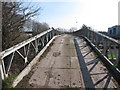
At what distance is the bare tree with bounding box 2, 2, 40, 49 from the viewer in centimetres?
780

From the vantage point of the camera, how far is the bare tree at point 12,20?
7.80 m

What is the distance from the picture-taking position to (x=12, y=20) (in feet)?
27.3

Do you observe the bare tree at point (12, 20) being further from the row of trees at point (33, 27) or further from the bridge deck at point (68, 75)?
the bridge deck at point (68, 75)

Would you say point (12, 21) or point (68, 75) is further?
point (12, 21)

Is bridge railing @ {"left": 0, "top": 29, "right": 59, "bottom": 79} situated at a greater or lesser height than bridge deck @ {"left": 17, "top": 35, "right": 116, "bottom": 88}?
greater

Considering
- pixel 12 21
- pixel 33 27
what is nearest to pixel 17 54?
pixel 12 21

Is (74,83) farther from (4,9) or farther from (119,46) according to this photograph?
(4,9)

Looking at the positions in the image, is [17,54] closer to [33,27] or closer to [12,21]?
[12,21]

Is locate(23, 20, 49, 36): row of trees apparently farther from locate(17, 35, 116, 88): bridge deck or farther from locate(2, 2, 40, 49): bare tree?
locate(17, 35, 116, 88): bridge deck

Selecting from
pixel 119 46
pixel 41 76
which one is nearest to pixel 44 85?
pixel 41 76

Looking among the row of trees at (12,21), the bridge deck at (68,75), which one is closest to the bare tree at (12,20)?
the row of trees at (12,21)

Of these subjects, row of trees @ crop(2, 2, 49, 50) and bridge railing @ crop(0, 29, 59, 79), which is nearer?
bridge railing @ crop(0, 29, 59, 79)

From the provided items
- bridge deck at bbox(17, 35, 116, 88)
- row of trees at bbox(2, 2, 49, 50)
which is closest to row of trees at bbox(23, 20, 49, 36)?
row of trees at bbox(2, 2, 49, 50)

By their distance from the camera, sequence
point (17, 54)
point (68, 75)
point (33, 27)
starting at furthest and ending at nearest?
point (33, 27) → point (17, 54) → point (68, 75)
